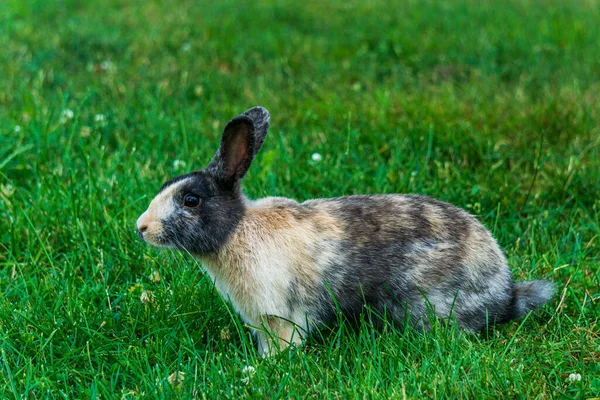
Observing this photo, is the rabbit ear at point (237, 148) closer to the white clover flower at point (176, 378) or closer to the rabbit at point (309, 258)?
the rabbit at point (309, 258)

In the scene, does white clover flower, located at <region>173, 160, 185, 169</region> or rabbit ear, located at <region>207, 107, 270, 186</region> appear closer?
rabbit ear, located at <region>207, 107, 270, 186</region>

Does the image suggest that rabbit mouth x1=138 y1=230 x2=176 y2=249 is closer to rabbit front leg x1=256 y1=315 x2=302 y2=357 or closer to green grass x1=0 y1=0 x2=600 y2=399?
green grass x1=0 y1=0 x2=600 y2=399

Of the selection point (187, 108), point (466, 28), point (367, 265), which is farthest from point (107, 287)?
point (466, 28)

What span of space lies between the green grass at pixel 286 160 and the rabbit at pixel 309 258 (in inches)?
5.1

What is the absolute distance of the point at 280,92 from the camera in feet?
22.4

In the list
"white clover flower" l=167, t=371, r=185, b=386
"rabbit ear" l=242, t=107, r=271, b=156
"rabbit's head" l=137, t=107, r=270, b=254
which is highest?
"rabbit ear" l=242, t=107, r=271, b=156

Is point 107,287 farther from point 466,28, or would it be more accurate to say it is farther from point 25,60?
point 466,28

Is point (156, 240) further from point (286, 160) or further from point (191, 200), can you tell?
point (286, 160)

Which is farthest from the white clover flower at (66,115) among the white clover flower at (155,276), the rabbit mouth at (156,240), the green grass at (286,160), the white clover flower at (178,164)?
the rabbit mouth at (156,240)

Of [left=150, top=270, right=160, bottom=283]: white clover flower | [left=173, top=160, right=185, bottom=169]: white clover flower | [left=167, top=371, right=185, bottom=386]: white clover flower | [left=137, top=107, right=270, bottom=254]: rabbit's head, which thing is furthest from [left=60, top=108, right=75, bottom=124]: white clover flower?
[left=167, top=371, right=185, bottom=386]: white clover flower

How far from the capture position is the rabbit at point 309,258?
3.69 meters

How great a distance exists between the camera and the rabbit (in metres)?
3.69

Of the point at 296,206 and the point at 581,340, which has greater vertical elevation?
the point at 296,206

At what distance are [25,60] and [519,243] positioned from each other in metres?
4.80
